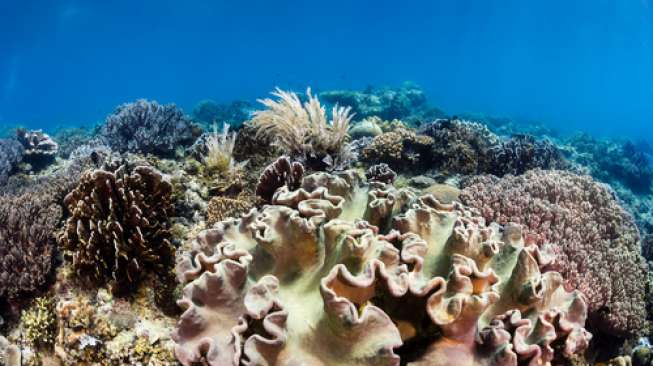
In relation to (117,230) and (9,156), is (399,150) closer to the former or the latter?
(117,230)

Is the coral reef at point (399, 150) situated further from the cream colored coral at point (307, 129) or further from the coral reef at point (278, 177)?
the coral reef at point (278, 177)

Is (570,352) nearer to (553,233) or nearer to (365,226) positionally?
(365,226)

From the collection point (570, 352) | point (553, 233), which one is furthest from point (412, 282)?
point (553, 233)

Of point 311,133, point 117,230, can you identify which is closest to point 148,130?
point 311,133

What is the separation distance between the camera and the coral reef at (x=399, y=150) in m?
7.42

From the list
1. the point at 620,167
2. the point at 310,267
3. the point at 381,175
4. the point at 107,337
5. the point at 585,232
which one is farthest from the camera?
the point at 620,167

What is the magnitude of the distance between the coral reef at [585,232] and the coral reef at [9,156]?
9.98 m

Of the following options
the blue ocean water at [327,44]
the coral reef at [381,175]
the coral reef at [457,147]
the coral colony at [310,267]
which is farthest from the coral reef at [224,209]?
the blue ocean water at [327,44]

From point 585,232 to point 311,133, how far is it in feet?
13.7

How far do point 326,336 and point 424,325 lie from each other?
633 millimetres

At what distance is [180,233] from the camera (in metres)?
4.59

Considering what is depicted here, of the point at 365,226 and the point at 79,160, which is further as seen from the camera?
the point at 79,160

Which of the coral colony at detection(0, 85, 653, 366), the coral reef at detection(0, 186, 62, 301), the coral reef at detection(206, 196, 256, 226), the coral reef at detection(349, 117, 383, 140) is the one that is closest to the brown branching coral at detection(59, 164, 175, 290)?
the coral colony at detection(0, 85, 653, 366)

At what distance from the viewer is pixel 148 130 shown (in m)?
8.65
